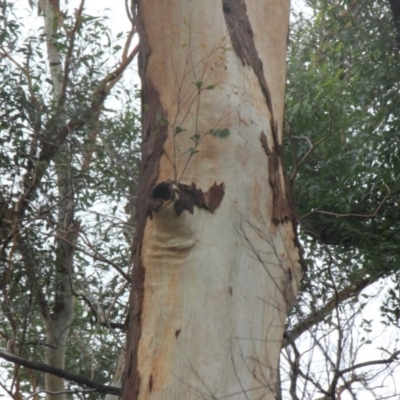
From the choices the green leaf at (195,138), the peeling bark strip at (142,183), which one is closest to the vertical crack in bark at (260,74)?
the green leaf at (195,138)

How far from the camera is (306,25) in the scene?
8742 mm

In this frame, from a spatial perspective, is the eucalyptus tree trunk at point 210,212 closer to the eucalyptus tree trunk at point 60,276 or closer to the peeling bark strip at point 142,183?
the peeling bark strip at point 142,183

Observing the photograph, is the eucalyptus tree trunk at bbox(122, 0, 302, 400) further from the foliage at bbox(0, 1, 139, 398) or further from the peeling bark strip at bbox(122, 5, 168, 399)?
the foliage at bbox(0, 1, 139, 398)

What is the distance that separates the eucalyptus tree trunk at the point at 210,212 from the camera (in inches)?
117

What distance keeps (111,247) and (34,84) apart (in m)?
1.42

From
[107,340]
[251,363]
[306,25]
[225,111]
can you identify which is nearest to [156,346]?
[251,363]

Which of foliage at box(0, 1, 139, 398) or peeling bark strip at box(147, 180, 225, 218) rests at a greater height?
foliage at box(0, 1, 139, 398)

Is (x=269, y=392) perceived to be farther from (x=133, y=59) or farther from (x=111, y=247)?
(x=133, y=59)

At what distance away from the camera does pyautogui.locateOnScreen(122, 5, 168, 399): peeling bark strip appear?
307 centimetres

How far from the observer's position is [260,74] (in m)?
3.59

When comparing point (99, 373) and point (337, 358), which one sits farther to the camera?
point (99, 373)

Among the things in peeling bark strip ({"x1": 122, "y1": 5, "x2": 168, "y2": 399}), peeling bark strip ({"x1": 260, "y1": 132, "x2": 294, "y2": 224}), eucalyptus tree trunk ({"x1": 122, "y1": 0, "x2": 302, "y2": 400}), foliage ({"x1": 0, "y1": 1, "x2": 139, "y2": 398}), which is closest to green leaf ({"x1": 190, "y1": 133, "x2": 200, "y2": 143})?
eucalyptus tree trunk ({"x1": 122, "y1": 0, "x2": 302, "y2": 400})

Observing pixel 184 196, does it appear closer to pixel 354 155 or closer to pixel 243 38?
pixel 243 38

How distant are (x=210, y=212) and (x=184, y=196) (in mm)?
130
